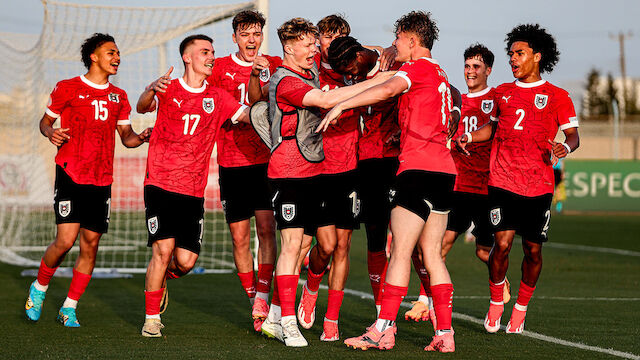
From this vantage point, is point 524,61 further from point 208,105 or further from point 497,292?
point 208,105

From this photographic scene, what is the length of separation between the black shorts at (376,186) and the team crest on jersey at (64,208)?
240 centimetres

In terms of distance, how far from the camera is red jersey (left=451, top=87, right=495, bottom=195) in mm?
7914

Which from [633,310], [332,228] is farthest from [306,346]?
[633,310]

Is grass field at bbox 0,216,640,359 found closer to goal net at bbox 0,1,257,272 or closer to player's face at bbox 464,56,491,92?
player's face at bbox 464,56,491,92

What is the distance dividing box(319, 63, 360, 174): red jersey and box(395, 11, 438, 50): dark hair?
813mm

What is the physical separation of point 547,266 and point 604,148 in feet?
101

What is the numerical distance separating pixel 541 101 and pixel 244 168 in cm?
246

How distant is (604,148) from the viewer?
42344 mm

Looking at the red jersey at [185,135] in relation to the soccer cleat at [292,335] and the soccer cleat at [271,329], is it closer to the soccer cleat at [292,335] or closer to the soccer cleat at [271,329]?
the soccer cleat at [271,329]

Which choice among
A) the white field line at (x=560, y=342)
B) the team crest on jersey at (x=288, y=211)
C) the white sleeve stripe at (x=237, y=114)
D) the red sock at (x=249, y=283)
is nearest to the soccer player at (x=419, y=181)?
the team crest on jersey at (x=288, y=211)

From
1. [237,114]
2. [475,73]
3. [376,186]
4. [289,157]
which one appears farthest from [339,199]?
Result: [475,73]

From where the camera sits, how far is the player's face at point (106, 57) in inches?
294

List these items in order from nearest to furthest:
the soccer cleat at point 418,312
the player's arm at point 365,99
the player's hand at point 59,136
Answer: the player's arm at point 365,99 < the player's hand at point 59,136 < the soccer cleat at point 418,312

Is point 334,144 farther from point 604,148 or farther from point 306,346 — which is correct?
point 604,148
